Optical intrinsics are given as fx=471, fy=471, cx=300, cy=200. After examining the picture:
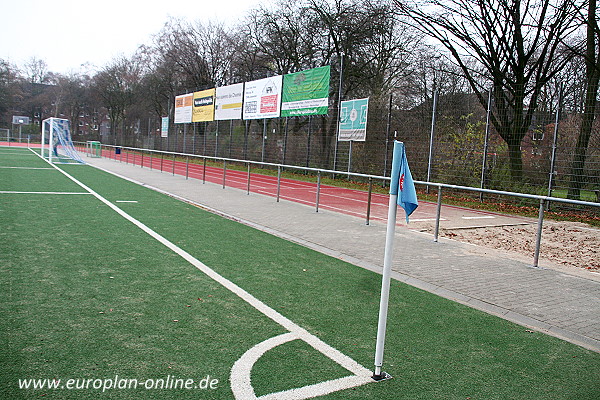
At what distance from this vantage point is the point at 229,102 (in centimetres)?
2809

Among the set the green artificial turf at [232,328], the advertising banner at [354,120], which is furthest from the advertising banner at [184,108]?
the green artificial turf at [232,328]

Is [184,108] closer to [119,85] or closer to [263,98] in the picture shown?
[263,98]

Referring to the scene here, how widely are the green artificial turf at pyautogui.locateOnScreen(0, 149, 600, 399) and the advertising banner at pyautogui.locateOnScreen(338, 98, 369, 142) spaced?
13.5 metres

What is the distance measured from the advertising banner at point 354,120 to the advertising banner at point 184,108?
15.9m

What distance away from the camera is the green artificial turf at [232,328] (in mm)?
2994

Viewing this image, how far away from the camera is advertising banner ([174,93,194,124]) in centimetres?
3331

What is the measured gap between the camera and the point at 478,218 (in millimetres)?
11938

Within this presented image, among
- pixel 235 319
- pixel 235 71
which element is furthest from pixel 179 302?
pixel 235 71

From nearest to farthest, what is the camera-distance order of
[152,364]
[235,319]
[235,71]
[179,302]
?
[152,364] < [235,319] < [179,302] < [235,71]

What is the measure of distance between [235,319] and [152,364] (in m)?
1.00

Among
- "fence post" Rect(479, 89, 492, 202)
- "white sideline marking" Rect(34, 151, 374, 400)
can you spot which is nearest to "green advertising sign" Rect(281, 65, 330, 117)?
"fence post" Rect(479, 89, 492, 202)

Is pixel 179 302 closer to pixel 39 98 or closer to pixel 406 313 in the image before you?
pixel 406 313

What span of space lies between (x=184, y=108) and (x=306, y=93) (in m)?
15.3

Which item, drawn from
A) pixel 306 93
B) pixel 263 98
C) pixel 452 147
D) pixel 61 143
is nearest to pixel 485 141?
pixel 452 147
